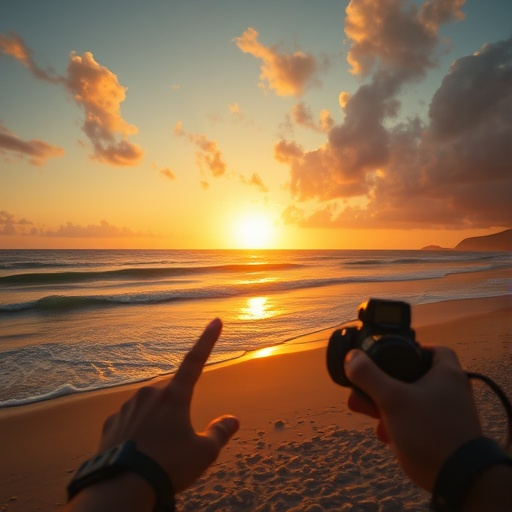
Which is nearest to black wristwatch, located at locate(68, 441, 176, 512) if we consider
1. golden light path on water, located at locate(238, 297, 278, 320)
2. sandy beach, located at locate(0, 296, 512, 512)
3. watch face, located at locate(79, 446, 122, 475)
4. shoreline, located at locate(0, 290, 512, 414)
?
watch face, located at locate(79, 446, 122, 475)

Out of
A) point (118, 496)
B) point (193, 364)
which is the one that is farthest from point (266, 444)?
point (118, 496)

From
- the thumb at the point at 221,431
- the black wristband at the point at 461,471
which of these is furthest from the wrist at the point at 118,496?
the black wristband at the point at 461,471

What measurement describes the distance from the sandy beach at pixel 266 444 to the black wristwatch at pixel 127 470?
1.70m

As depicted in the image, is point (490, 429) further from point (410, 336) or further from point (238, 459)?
point (410, 336)

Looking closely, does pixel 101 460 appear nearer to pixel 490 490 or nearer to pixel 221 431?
pixel 221 431

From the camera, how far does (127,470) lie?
1.10 meters

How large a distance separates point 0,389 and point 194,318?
574 centimetres

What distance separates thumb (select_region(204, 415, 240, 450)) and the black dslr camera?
0.45 meters

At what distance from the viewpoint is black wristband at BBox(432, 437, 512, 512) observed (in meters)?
1.03

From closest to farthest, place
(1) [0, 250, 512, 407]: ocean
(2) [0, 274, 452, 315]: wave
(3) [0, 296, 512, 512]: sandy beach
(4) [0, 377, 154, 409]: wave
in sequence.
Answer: (3) [0, 296, 512, 512]: sandy beach < (4) [0, 377, 154, 409]: wave < (1) [0, 250, 512, 407]: ocean < (2) [0, 274, 452, 315]: wave

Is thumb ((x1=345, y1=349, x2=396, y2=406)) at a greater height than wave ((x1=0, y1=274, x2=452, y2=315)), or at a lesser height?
lesser

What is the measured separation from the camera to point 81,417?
4172 mm

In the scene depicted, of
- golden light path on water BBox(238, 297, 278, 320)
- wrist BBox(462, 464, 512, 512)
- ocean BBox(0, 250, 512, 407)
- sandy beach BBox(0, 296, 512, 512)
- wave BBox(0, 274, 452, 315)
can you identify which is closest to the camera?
wrist BBox(462, 464, 512, 512)

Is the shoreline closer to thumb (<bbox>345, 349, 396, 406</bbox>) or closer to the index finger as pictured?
the index finger
